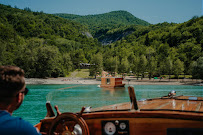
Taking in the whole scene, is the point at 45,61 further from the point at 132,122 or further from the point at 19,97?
the point at 19,97

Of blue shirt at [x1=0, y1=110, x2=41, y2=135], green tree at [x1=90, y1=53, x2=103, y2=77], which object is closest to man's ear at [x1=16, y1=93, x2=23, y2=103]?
blue shirt at [x1=0, y1=110, x2=41, y2=135]

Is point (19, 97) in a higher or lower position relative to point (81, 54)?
lower

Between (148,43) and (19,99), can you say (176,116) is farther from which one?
(148,43)

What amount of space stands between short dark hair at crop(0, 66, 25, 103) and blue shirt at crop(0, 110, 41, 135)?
0.13 meters

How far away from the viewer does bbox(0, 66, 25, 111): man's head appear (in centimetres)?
144

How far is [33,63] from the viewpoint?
71.6 meters

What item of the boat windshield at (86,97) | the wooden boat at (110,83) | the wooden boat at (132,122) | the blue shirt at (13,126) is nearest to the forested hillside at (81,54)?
the wooden boat at (110,83)

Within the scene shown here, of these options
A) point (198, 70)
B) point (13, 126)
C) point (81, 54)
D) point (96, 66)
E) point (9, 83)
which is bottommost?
point (198, 70)

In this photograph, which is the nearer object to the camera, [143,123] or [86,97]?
[143,123]

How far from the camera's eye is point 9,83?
143cm

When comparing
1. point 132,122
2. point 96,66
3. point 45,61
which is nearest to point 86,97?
point 132,122

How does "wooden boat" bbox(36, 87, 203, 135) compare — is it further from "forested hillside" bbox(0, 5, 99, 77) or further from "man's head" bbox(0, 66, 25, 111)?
"forested hillside" bbox(0, 5, 99, 77)

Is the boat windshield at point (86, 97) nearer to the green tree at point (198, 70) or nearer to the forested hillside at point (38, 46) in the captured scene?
the green tree at point (198, 70)

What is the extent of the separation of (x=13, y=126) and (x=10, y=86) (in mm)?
271
